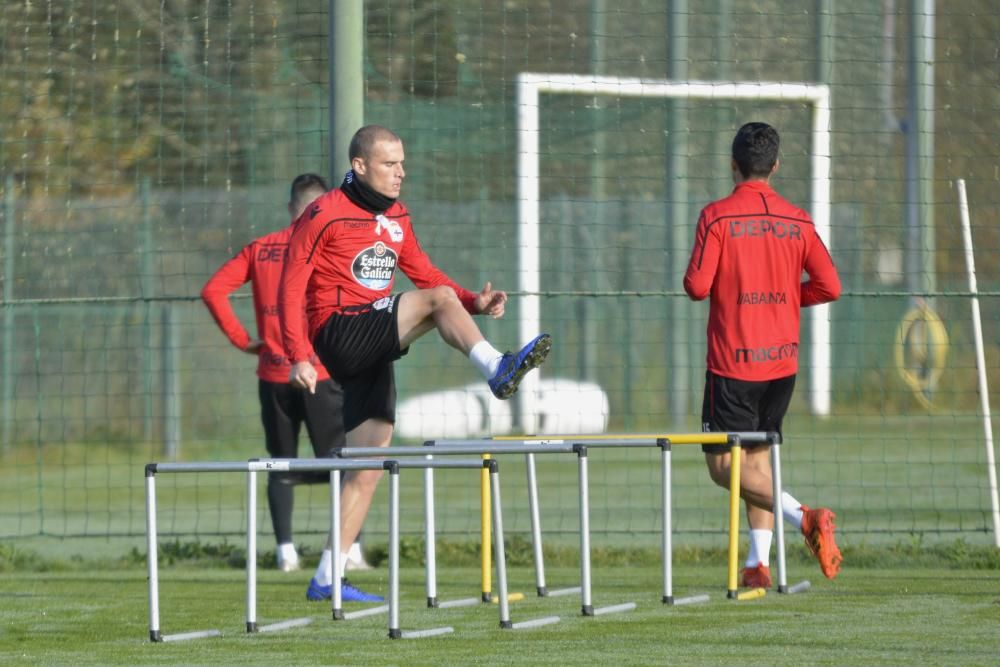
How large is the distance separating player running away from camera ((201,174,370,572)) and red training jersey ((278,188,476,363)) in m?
1.66

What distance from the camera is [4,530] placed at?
38.3 feet

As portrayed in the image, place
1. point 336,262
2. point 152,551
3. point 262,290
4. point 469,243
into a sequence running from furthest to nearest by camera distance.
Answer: point 469,243 → point 262,290 → point 336,262 → point 152,551

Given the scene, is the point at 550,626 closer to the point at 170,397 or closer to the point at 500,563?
the point at 500,563

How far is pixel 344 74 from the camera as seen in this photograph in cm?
961

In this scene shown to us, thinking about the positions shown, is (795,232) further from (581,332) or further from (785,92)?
(581,332)

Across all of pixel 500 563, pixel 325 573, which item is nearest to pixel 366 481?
pixel 325 573

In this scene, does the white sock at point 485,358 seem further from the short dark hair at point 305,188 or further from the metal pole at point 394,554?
the short dark hair at point 305,188

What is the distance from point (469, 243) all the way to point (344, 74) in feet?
32.3

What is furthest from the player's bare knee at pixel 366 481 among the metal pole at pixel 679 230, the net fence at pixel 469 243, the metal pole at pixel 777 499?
the metal pole at pixel 679 230

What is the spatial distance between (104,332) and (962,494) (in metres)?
9.27

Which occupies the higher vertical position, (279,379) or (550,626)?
(279,379)

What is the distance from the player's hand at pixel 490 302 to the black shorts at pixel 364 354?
36 cm

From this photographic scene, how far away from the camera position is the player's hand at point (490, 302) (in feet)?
23.3

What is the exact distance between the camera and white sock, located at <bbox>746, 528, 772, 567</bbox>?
7875 millimetres
